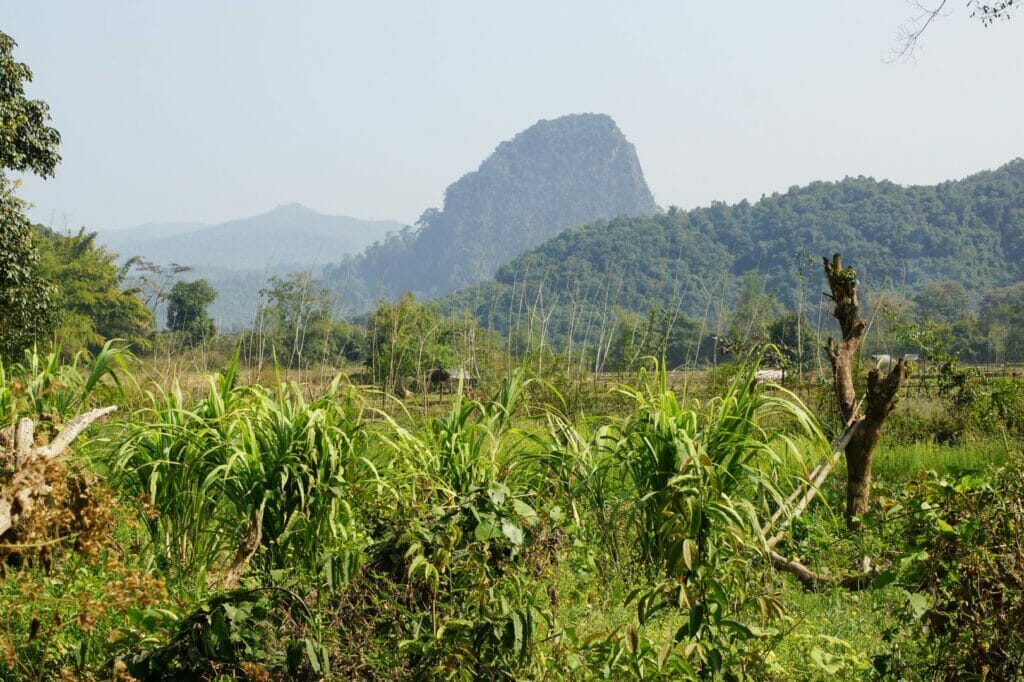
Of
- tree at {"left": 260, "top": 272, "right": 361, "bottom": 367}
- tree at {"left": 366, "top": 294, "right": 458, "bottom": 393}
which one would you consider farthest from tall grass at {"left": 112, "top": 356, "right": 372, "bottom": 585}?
tree at {"left": 366, "top": 294, "right": 458, "bottom": 393}

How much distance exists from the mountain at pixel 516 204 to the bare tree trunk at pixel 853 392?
138522 millimetres

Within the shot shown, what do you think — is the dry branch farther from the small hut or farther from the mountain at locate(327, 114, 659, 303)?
the mountain at locate(327, 114, 659, 303)

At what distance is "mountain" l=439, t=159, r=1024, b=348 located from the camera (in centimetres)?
5684

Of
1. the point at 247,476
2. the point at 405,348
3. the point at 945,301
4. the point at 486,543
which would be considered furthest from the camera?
the point at 945,301

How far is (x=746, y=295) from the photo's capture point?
130 ft

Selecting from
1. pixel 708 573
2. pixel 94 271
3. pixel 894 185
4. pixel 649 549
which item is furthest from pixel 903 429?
pixel 894 185

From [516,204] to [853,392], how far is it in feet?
574

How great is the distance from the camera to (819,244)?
60500 mm

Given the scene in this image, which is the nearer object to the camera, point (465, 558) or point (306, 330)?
point (465, 558)

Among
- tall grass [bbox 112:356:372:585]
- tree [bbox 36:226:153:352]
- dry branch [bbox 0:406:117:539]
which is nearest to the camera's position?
dry branch [bbox 0:406:117:539]

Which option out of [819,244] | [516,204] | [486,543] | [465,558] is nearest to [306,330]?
[465,558]

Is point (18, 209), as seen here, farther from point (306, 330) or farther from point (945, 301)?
point (945, 301)

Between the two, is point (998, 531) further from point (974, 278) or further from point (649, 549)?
point (974, 278)

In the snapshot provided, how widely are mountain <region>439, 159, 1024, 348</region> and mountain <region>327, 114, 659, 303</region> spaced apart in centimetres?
7963
